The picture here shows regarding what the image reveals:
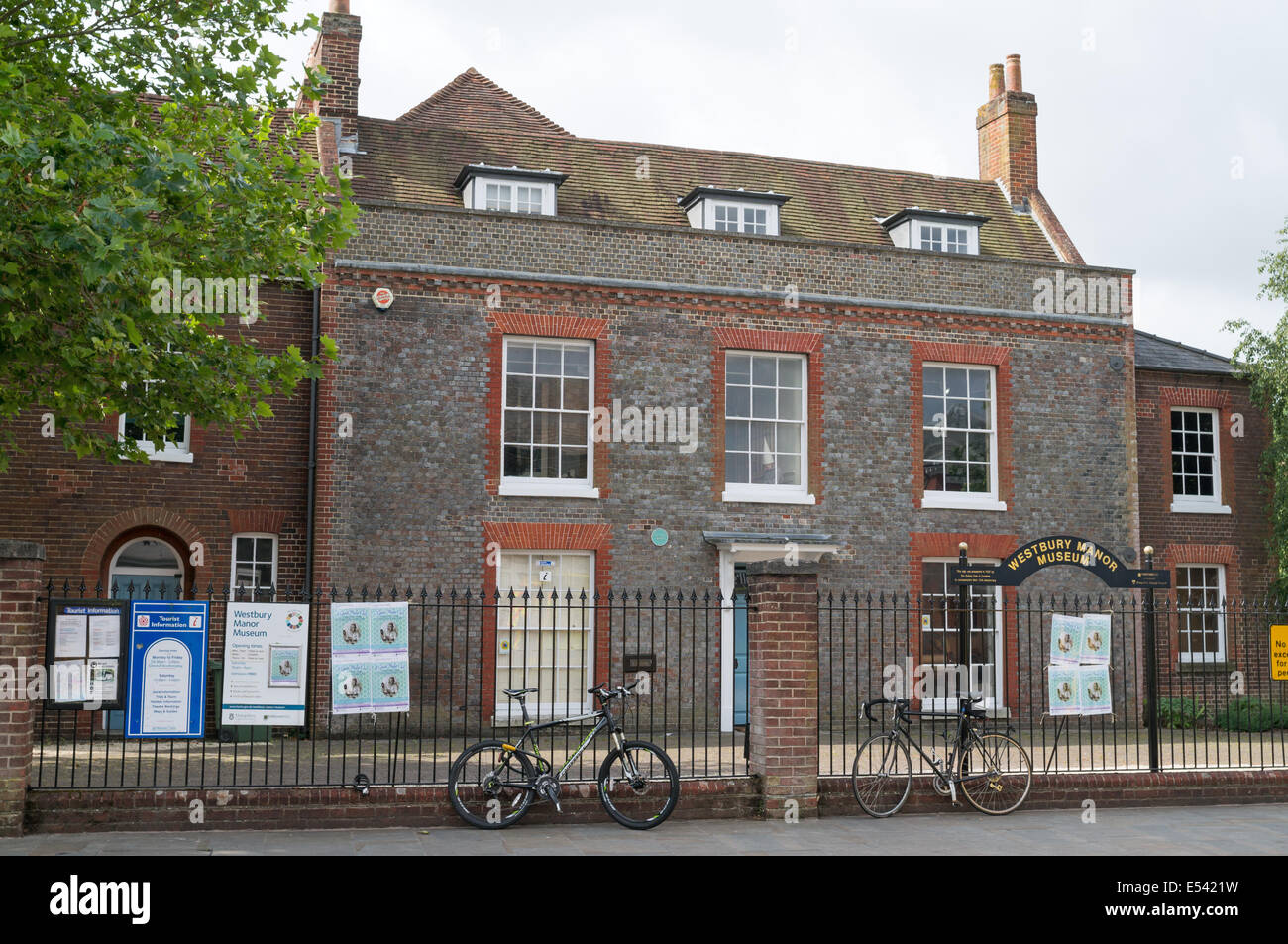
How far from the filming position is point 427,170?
1967 cm

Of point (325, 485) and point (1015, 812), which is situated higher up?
point (325, 485)

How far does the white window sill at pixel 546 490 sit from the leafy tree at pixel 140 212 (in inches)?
204

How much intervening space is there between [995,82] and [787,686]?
17051mm

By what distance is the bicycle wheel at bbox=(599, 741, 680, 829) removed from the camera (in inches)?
403

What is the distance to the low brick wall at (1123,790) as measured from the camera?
11297 millimetres

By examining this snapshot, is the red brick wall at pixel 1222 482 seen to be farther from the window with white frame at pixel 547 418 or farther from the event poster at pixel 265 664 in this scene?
the event poster at pixel 265 664

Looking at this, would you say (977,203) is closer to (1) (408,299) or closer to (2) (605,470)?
(2) (605,470)

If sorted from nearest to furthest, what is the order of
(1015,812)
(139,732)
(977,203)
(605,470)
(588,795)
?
1. (139,732)
2. (588,795)
3. (1015,812)
4. (605,470)
5. (977,203)

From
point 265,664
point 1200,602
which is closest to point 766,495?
point 1200,602

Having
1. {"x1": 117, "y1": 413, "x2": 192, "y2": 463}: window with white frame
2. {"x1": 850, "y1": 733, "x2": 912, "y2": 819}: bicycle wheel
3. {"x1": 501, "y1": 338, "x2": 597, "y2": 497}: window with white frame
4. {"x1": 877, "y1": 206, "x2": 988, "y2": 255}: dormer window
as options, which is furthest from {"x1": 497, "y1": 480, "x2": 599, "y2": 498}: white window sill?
{"x1": 877, "y1": 206, "x2": 988, "y2": 255}: dormer window

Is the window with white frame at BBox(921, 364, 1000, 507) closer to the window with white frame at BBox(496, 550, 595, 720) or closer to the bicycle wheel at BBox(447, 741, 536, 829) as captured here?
the window with white frame at BBox(496, 550, 595, 720)

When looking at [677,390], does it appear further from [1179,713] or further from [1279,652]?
[1179,713]

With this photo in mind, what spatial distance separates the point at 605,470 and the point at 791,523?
2962 millimetres

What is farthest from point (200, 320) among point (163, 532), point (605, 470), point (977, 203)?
point (977, 203)
